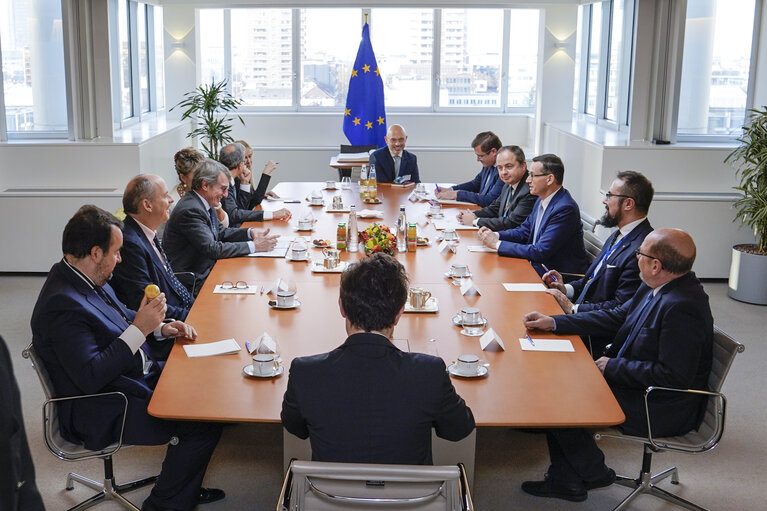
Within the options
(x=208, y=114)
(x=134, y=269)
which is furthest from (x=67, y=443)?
(x=208, y=114)

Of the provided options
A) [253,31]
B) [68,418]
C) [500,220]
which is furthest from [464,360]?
[253,31]

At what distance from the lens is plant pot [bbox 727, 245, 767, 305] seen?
7.42m

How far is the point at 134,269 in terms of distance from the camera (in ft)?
14.5

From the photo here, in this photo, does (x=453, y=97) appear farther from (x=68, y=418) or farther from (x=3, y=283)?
(x=68, y=418)

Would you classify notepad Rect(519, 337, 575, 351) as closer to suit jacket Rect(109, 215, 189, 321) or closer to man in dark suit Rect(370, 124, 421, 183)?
suit jacket Rect(109, 215, 189, 321)

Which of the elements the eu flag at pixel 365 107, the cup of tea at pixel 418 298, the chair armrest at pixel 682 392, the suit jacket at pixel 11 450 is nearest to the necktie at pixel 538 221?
the cup of tea at pixel 418 298

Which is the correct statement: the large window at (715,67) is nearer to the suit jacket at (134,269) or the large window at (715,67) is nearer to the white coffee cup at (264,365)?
the suit jacket at (134,269)

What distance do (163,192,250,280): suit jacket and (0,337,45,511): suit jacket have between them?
3.58m

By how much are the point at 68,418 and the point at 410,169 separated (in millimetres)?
5660

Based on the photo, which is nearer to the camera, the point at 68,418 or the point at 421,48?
the point at 68,418

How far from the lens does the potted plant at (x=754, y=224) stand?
7371 mm

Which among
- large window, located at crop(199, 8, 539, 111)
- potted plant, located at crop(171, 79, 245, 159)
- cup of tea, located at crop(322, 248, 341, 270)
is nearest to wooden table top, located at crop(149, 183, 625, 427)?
cup of tea, located at crop(322, 248, 341, 270)

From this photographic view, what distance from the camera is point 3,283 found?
7.82 m

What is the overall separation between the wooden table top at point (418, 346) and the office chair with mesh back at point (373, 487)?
23.7 inches
